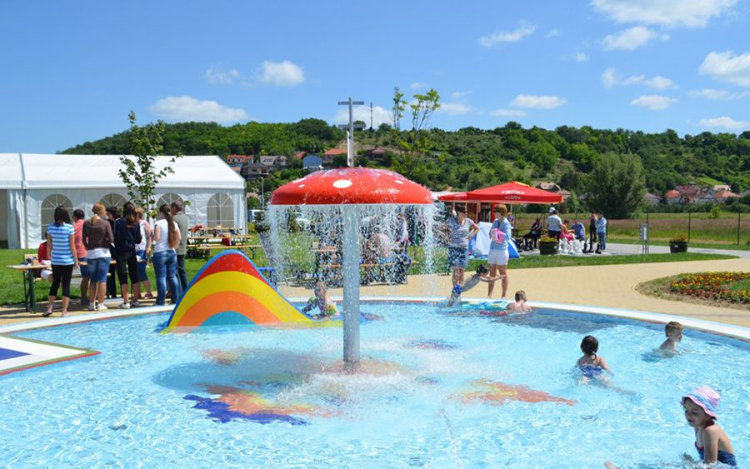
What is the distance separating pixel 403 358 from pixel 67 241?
5646 mm

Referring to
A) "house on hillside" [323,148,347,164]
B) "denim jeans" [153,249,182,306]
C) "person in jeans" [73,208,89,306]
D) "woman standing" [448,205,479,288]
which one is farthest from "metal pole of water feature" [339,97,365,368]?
"house on hillside" [323,148,347,164]

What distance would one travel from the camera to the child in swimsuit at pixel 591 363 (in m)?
6.44

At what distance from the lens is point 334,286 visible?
13992 mm

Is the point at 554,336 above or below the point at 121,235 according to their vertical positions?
below

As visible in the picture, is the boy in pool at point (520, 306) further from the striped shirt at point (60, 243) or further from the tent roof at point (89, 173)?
the tent roof at point (89, 173)

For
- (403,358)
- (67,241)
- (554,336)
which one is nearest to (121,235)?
(67,241)


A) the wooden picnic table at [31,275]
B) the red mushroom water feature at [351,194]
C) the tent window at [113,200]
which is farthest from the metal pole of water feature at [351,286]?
the tent window at [113,200]

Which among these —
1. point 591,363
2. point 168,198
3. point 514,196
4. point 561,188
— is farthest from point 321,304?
point 561,188

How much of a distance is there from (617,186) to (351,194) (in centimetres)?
6067

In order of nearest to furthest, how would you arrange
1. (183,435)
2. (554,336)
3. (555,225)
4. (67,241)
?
(183,435) → (554,336) → (67,241) → (555,225)

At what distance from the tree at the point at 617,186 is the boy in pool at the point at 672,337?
57249 millimetres

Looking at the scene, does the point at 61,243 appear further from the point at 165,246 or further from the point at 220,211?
the point at 220,211

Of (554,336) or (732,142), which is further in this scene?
(732,142)

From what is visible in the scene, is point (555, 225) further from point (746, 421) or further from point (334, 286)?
point (746, 421)
